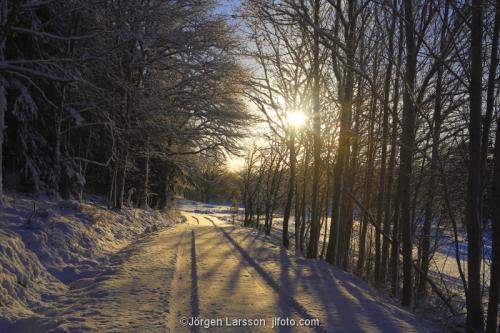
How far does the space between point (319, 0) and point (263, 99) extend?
603 centimetres

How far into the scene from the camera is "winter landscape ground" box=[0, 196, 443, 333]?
14.7 feet

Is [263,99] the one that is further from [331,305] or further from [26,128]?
[331,305]

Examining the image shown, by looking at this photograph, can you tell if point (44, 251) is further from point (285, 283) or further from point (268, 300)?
point (285, 283)

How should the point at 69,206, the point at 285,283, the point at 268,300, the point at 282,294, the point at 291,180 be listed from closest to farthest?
the point at 268,300, the point at 282,294, the point at 285,283, the point at 69,206, the point at 291,180

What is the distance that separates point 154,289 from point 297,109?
42.2ft

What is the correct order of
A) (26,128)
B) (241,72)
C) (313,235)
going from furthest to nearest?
(241,72), (313,235), (26,128)

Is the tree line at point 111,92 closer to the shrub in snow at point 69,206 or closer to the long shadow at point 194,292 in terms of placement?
the shrub in snow at point 69,206

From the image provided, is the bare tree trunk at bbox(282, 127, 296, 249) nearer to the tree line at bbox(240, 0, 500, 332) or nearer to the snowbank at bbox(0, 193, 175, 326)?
the tree line at bbox(240, 0, 500, 332)

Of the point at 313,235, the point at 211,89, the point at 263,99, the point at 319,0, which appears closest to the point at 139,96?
the point at 211,89

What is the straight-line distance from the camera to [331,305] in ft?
17.9

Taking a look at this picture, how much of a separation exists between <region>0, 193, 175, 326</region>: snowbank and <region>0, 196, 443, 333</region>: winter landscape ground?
0.02 meters

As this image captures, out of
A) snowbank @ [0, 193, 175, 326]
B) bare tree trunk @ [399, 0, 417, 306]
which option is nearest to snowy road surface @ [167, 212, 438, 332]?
snowbank @ [0, 193, 175, 326]

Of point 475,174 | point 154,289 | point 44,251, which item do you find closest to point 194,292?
point 154,289

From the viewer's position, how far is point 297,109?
17.2 metres
